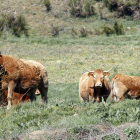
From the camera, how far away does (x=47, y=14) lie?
1925 inches

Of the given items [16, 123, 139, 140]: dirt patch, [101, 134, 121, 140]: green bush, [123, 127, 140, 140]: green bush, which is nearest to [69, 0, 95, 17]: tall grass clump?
[16, 123, 139, 140]: dirt patch

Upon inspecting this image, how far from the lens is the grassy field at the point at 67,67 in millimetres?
5250

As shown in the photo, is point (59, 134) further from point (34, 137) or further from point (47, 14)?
point (47, 14)

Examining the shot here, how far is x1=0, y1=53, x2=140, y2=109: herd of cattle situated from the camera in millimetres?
8539

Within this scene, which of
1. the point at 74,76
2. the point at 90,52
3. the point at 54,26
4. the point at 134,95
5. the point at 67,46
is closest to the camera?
the point at 134,95

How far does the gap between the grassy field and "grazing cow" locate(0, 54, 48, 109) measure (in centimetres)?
68

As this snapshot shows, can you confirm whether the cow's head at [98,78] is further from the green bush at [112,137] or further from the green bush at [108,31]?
the green bush at [108,31]

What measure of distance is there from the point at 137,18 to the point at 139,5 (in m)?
2.84

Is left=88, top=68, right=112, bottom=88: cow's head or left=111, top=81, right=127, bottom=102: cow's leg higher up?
left=88, top=68, right=112, bottom=88: cow's head

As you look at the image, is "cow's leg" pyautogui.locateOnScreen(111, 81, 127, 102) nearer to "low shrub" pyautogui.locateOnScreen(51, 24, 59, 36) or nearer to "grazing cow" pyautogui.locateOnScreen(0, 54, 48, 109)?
"grazing cow" pyautogui.locateOnScreen(0, 54, 48, 109)

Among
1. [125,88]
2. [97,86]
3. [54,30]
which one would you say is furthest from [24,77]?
[54,30]

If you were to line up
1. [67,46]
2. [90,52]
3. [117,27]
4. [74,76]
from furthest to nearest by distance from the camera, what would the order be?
[117,27] < [67,46] < [90,52] < [74,76]

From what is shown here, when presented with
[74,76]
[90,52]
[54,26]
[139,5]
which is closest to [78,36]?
[54,26]

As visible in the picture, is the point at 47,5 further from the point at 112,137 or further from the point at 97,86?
the point at 112,137
